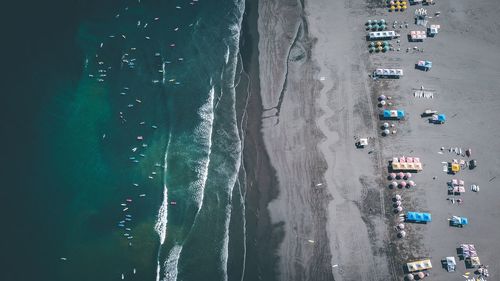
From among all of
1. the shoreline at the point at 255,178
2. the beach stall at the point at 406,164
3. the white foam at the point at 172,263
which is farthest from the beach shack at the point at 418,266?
the white foam at the point at 172,263

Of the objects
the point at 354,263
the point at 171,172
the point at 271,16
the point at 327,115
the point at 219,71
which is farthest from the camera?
the point at 271,16

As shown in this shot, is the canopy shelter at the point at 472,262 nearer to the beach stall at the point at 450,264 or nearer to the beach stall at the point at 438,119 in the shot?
the beach stall at the point at 450,264

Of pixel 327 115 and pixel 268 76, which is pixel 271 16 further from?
pixel 327 115

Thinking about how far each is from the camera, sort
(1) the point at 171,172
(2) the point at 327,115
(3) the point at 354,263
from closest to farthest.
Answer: (3) the point at 354,263 < (1) the point at 171,172 < (2) the point at 327,115

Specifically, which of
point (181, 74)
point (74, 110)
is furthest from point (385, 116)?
point (74, 110)

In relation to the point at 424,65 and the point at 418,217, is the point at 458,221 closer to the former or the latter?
the point at 418,217

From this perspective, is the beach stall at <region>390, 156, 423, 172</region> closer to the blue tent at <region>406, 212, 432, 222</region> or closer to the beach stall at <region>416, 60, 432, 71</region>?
the blue tent at <region>406, 212, 432, 222</region>
